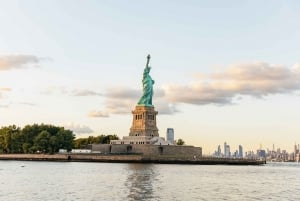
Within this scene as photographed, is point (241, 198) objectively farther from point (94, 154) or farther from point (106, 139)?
point (106, 139)

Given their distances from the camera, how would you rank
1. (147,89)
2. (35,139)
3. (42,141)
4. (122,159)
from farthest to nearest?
(35,139)
(42,141)
(147,89)
(122,159)

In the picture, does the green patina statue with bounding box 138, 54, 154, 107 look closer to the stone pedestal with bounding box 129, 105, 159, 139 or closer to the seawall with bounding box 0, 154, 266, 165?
the stone pedestal with bounding box 129, 105, 159, 139

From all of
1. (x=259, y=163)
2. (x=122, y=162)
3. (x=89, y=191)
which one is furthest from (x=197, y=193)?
(x=259, y=163)

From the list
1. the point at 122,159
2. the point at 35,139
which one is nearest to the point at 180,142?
the point at 122,159

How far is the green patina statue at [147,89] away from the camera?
146 meters

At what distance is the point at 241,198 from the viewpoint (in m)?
47.1

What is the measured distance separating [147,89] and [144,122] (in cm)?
1061

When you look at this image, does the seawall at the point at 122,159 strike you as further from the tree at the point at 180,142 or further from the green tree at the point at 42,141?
the tree at the point at 180,142

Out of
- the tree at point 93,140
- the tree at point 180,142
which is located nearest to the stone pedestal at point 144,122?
the tree at point 93,140

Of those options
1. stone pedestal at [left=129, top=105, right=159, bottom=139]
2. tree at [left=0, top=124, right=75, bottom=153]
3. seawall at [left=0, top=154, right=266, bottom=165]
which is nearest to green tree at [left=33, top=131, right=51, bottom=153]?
tree at [left=0, top=124, right=75, bottom=153]

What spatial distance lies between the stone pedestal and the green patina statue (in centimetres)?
196

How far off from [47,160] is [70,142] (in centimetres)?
1321

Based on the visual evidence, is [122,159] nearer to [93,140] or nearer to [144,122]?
[144,122]

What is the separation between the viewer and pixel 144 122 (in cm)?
14075
